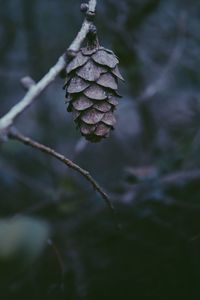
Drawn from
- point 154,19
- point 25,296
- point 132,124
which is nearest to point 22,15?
point 154,19

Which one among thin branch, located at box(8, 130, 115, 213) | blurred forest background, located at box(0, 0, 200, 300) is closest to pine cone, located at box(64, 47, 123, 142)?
thin branch, located at box(8, 130, 115, 213)

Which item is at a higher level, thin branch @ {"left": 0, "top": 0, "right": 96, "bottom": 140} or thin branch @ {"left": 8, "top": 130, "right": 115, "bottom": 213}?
thin branch @ {"left": 0, "top": 0, "right": 96, "bottom": 140}

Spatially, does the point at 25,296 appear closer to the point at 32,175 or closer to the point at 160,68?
the point at 32,175

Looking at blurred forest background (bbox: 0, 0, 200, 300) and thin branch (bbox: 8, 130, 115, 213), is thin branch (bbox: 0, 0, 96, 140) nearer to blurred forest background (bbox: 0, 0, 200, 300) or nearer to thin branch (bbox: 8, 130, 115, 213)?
thin branch (bbox: 8, 130, 115, 213)

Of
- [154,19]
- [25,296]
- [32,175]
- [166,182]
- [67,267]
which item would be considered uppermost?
[154,19]

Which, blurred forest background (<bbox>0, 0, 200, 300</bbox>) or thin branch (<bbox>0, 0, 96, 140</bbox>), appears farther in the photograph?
blurred forest background (<bbox>0, 0, 200, 300</bbox>)

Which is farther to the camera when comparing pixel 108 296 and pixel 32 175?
pixel 32 175
